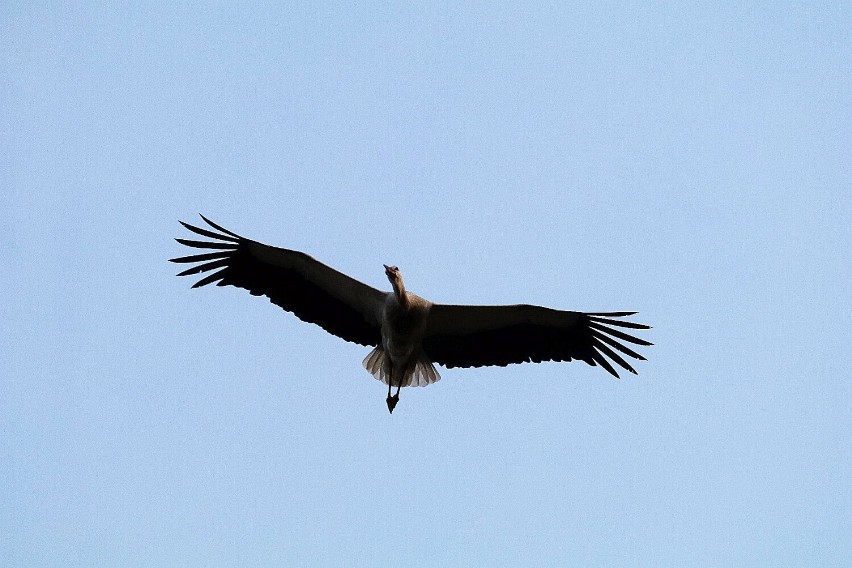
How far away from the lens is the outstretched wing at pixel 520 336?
1327cm

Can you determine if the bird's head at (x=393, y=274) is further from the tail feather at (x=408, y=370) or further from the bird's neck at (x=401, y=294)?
the tail feather at (x=408, y=370)

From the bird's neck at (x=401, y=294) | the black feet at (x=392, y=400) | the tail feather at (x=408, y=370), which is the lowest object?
the black feet at (x=392, y=400)

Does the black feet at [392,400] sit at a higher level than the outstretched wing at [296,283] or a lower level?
lower

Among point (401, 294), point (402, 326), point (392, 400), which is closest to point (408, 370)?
point (392, 400)

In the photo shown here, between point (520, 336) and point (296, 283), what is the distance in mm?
2248

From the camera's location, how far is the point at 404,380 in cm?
1378

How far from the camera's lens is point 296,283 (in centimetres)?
1348

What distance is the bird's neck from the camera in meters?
13.0

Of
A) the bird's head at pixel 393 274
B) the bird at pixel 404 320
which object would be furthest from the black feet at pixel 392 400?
the bird's head at pixel 393 274

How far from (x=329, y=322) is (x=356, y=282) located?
26.1 inches

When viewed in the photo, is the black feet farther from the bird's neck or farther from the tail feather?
the bird's neck

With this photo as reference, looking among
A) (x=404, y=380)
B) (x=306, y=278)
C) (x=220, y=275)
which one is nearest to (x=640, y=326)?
(x=404, y=380)

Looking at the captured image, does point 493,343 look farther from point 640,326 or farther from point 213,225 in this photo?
point 213,225

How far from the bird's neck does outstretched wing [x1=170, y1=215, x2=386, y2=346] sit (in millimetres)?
316
